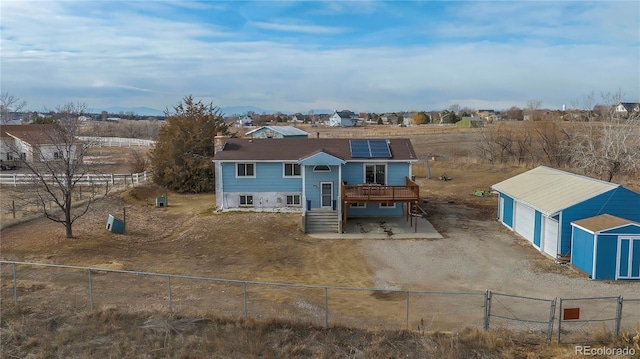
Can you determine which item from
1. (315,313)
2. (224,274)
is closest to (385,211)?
(224,274)

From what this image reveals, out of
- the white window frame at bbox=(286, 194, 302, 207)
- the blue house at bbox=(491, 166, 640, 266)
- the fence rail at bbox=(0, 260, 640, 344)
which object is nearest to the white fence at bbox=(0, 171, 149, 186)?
the white window frame at bbox=(286, 194, 302, 207)

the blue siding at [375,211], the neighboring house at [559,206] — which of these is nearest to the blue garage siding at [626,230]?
the neighboring house at [559,206]

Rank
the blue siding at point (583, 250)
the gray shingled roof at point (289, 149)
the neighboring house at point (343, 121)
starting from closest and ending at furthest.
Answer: the blue siding at point (583, 250) < the gray shingled roof at point (289, 149) < the neighboring house at point (343, 121)

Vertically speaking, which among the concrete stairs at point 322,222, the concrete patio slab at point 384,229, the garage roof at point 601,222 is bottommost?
the concrete patio slab at point 384,229

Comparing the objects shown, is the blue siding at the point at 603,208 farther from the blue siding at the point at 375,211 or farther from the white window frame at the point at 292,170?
the white window frame at the point at 292,170

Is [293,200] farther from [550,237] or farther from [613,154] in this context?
[613,154]

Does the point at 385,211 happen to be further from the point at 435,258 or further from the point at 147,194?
the point at 147,194

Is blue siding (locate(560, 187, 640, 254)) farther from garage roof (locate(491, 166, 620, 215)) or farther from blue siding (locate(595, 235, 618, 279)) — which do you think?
blue siding (locate(595, 235, 618, 279))

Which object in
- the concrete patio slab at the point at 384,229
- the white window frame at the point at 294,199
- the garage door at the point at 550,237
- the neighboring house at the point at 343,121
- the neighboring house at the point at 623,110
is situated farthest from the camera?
the neighboring house at the point at 343,121
